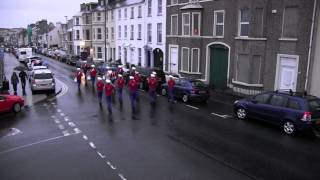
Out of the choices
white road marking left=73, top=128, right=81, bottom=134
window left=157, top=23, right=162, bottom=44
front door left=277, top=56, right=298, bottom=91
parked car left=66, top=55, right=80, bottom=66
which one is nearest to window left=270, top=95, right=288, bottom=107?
front door left=277, top=56, right=298, bottom=91

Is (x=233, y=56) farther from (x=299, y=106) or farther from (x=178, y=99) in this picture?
(x=299, y=106)

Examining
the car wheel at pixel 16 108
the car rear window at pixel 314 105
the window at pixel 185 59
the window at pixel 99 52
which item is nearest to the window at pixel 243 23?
the window at pixel 185 59

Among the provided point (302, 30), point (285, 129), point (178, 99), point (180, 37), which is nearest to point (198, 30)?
point (180, 37)

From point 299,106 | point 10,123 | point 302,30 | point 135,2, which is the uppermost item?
point 135,2

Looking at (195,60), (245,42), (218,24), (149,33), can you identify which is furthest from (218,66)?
(149,33)

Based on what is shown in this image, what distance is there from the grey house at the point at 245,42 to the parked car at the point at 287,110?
567 cm

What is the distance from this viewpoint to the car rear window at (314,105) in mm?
13922

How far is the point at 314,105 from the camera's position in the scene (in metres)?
14.1

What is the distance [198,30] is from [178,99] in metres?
9.19

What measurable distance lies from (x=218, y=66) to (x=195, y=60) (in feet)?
9.58

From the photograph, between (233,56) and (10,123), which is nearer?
(10,123)

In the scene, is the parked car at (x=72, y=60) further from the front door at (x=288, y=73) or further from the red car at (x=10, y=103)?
the front door at (x=288, y=73)

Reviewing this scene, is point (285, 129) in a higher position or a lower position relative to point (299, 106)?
lower

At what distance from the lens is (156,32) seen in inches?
1517
